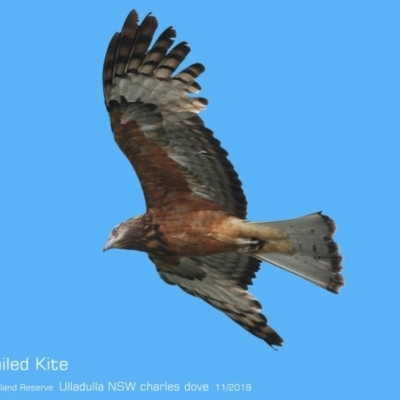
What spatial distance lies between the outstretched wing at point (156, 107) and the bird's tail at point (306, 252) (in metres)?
0.61

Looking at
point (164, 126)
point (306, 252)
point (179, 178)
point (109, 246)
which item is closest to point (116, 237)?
point (109, 246)

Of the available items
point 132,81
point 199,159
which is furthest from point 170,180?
point 132,81

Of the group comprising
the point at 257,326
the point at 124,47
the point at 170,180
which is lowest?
the point at 257,326

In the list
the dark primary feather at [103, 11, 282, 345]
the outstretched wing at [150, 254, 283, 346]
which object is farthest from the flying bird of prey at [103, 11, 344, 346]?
the outstretched wing at [150, 254, 283, 346]

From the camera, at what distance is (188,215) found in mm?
11391

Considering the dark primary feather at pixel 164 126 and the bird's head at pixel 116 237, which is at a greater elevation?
the dark primary feather at pixel 164 126

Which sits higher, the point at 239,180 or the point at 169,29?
the point at 169,29

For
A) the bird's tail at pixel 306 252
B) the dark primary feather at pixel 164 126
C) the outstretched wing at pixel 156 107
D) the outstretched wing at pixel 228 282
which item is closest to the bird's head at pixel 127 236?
the dark primary feather at pixel 164 126

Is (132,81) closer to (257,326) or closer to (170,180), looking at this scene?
(170,180)

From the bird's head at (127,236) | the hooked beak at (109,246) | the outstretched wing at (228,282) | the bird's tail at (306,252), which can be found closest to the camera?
the bird's tail at (306,252)

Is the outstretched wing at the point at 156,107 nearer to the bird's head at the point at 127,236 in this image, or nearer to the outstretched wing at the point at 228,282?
the bird's head at the point at 127,236

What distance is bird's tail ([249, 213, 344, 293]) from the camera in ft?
36.7

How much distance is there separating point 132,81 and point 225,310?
9.01ft

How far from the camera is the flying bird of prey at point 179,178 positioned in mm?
10828
